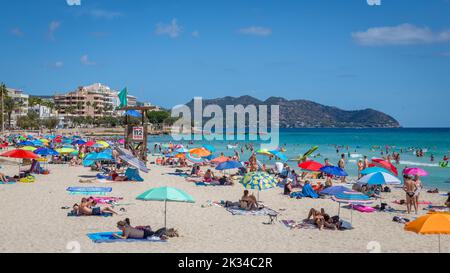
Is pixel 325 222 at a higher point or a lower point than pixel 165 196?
lower

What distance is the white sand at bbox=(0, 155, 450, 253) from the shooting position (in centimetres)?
1002

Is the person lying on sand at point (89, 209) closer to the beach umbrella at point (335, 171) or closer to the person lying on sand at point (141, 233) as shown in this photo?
the person lying on sand at point (141, 233)

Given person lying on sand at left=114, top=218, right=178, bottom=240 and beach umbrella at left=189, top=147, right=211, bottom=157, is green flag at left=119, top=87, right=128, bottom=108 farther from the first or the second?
person lying on sand at left=114, top=218, right=178, bottom=240

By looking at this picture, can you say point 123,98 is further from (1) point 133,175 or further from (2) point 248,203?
(2) point 248,203

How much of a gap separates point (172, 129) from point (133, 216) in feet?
399

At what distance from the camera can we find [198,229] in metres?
11.8

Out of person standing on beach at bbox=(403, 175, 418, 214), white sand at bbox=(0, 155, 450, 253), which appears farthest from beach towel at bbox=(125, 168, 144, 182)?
person standing on beach at bbox=(403, 175, 418, 214)

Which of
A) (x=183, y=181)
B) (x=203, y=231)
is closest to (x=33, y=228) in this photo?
(x=203, y=231)

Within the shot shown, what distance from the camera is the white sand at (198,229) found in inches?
394

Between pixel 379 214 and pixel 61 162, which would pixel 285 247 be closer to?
pixel 379 214

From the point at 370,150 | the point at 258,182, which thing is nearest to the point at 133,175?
the point at 258,182

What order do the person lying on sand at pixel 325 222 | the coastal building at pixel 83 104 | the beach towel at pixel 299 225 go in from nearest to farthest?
the person lying on sand at pixel 325 222 → the beach towel at pixel 299 225 → the coastal building at pixel 83 104

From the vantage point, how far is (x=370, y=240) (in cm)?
1102

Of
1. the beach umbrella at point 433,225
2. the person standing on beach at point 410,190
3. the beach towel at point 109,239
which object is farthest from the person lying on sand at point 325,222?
the beach towel at point 109,239
